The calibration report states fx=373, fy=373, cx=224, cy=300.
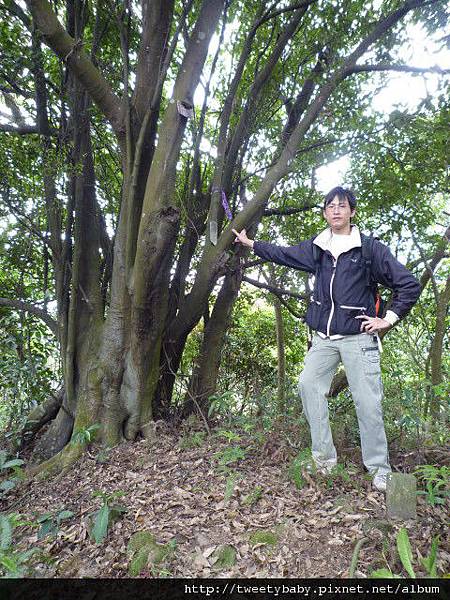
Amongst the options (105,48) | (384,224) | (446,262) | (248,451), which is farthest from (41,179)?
(446,262)

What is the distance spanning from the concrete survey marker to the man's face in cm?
188

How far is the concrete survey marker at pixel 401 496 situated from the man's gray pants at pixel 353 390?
0.40 m

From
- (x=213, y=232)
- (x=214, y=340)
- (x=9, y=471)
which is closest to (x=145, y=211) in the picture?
(x=213, y=232)

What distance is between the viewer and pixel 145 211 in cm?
362

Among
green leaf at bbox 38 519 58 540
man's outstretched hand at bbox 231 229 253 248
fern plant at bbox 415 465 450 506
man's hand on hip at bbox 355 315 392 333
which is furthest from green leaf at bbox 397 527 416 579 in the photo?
man's outstretched hand at bbox 231 229 253 248

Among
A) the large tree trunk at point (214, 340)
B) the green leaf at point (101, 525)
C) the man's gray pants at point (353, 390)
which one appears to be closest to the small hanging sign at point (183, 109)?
the large tree trunk at point (214, 340)

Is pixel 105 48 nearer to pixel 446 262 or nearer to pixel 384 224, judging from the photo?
A: pixel 384 224

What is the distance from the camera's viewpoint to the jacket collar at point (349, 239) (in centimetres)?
301

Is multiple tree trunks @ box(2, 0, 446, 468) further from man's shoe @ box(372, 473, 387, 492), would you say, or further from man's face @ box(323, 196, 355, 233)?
man's shoe @ box(372, 473, 387, 492)

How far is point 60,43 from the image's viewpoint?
318 centimetres

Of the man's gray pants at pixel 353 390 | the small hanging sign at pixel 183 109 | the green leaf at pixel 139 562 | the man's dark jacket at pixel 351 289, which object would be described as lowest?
the green leaf at pixel 139 562

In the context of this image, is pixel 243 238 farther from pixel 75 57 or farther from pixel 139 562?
pixel 139 562

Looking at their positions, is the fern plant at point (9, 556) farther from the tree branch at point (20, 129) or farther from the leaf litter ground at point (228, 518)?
the tree branch at point (20, 129)

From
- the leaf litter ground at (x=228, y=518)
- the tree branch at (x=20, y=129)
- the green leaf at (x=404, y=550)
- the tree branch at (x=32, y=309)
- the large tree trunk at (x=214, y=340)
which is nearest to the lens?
the green leaf at (x=404, y=550)
